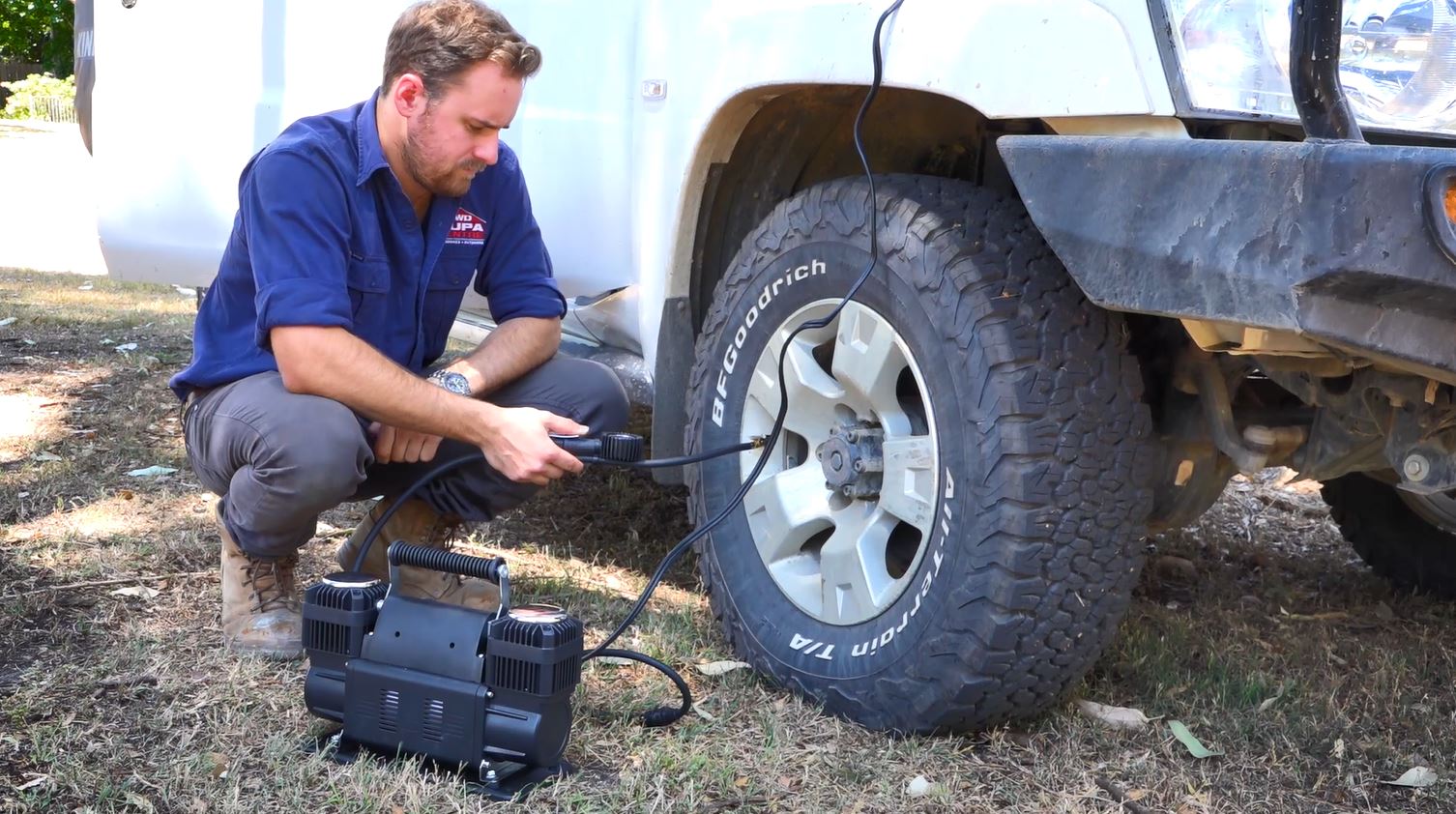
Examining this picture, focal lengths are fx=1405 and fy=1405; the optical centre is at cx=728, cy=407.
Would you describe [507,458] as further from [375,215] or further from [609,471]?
[609,471]

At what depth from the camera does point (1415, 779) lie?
225 cm

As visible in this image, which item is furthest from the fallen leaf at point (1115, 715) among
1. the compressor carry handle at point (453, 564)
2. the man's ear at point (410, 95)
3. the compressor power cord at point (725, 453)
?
the man's ear at point (410, 95)

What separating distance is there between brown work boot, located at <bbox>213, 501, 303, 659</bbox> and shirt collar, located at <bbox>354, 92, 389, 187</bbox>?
28.3 inches

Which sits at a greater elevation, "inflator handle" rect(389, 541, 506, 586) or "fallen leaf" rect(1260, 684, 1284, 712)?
"inflator handle" rect(389, 541, 506, 586)

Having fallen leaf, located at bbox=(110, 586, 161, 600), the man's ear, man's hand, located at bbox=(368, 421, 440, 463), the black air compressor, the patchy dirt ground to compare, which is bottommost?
fallen leaf, located at bbox=(110, 586, 161, 600)

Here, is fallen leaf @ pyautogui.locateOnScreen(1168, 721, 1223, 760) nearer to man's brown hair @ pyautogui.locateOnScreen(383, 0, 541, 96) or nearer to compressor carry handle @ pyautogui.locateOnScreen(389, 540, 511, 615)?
compressor carry handle @ pyautogui.locateOnScreen(389, 540, 511, 615)

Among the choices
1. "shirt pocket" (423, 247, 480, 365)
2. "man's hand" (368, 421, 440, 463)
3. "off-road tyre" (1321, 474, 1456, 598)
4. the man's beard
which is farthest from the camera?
Answer: "off-road tyre" (1321, 474, 1456, 598)

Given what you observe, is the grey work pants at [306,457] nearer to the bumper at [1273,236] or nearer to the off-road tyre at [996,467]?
the off-road tyre at [996,467]

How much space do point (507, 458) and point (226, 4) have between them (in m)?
1.78

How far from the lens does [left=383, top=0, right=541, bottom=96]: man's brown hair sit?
240 centimetres

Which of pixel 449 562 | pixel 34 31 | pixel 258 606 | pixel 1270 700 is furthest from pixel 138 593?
pixel 34 31

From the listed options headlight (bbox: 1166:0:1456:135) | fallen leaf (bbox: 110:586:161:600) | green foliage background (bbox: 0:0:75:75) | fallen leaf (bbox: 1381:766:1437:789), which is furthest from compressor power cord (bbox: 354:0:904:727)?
green foliage background (bbox: 0:0:75:75)

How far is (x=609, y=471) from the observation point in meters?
4.02

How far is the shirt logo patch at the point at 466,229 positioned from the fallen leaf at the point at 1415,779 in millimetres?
1870
